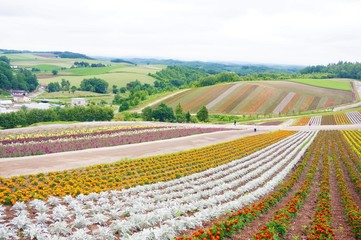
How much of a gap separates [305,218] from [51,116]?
60873 mm

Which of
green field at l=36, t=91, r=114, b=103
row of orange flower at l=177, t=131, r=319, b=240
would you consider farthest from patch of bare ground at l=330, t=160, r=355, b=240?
green field at l=36, t=91, r=114, b=103

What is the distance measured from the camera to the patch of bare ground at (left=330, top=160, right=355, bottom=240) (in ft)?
37.6

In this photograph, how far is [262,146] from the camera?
31891 millimetres

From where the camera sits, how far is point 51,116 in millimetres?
64562

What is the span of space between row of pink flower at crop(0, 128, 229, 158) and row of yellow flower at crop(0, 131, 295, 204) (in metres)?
7.72

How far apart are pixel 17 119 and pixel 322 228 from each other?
62379mm

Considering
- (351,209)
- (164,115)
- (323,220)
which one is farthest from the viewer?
(164,115)

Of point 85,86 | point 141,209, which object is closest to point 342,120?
point 141,209

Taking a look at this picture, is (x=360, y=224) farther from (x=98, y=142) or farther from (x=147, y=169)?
(x=98, y=142)

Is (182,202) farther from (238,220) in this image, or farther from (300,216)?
(300,216)

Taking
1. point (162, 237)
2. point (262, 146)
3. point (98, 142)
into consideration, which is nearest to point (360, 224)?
point (162, 237)

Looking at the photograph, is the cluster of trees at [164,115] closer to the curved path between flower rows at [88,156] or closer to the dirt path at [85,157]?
the curved path between flower rows at [88,156]

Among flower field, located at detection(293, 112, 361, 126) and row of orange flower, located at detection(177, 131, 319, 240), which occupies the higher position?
row of orange flower, located at detection(177, 131, 319, 240)

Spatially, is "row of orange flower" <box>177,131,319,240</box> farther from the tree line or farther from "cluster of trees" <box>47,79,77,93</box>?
"cluster of trees" <box>47,79,77,93</box>
